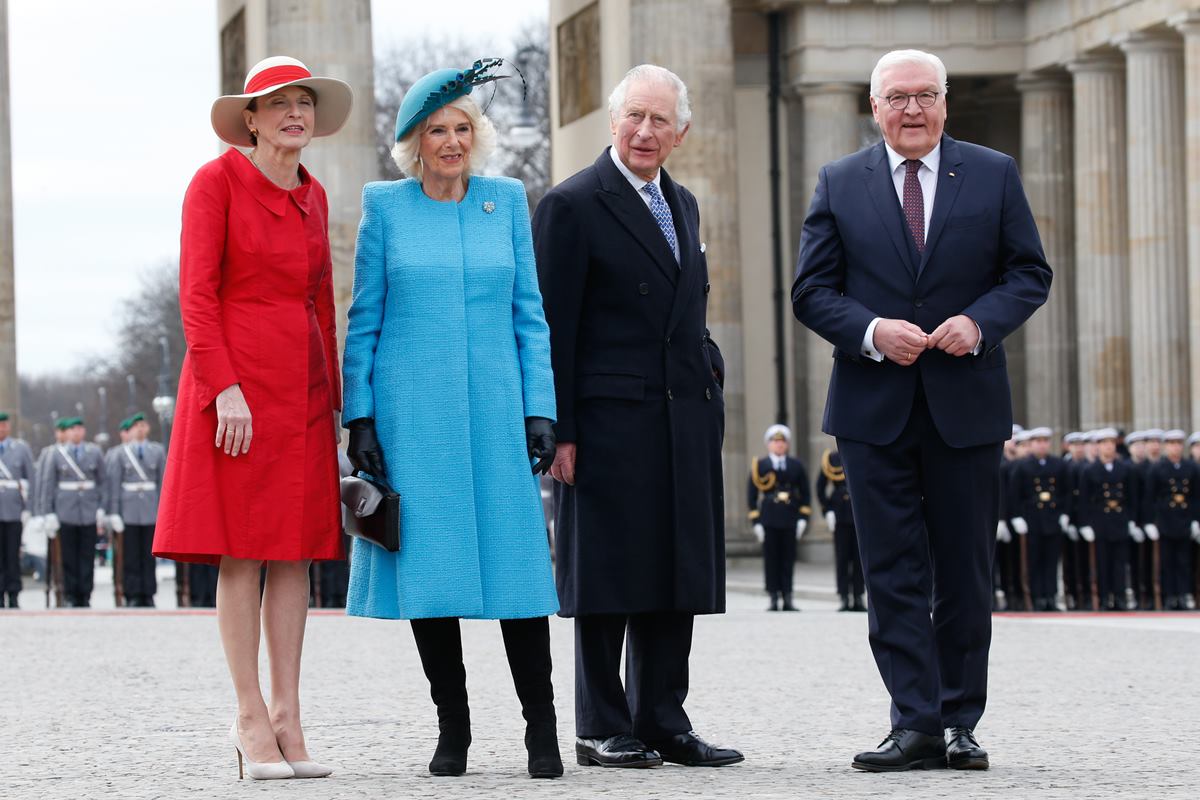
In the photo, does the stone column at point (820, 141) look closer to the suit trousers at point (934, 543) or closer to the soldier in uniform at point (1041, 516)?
the soldier in uniform at point (1041, 516)

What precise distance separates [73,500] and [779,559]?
8.04 meters

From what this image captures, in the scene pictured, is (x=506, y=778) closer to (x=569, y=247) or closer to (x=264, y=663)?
(x=569, y=247)

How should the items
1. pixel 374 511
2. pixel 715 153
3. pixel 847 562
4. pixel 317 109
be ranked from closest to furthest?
pixel 374 511 < pixel 317 109 < pixel 847 562 < pixel 715 153

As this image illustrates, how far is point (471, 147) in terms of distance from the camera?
25.2ft

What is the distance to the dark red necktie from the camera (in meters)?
8.06

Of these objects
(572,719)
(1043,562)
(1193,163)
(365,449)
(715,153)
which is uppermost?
(715,153)

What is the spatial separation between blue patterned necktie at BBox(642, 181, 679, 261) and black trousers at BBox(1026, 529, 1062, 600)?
1830 cm

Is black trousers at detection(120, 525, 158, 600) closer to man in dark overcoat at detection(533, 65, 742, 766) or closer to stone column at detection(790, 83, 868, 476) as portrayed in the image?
stone column at detection(790, 83, 868, 476)

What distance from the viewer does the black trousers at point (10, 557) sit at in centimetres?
2686

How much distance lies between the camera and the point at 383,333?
765cm

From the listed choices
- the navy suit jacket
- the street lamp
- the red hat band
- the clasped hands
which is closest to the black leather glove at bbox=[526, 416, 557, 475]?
the navy suit jacket

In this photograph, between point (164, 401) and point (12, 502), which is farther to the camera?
point (164, 401)

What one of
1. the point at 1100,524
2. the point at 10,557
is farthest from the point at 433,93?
Answer: the point at 10,557

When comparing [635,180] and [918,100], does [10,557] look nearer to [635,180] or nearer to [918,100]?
[635,180]
